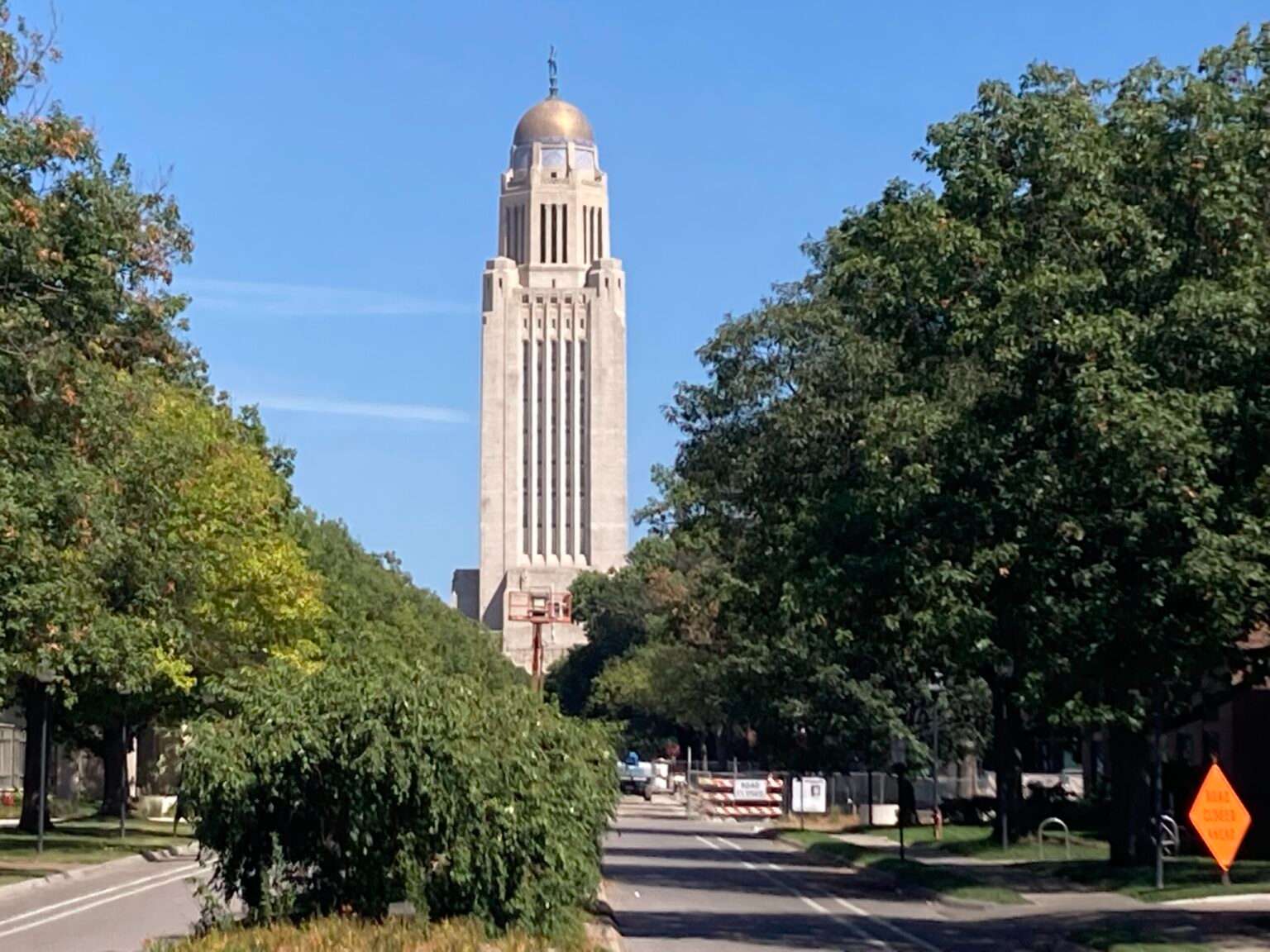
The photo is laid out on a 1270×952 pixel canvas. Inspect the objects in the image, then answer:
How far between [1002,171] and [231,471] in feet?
78.1

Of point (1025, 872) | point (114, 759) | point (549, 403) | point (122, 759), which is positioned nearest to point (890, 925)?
point (1025, 872)

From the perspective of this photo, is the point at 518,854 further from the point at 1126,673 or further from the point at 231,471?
the point at 231,471

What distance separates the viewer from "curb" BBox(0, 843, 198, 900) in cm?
3259

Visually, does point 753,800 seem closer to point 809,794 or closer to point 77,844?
point 809,794

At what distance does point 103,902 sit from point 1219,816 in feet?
50.8

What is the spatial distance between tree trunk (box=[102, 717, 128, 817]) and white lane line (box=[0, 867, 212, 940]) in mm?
14722

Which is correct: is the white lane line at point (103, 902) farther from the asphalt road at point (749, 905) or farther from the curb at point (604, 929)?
the asphalt road at point (749, 905)

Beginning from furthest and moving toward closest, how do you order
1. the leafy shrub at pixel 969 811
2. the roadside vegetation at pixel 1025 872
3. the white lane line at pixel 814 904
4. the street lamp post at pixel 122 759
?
the leafy shrub at pixel 969 811
the street lamp post at pixel 122 759
the roadside vegetation at pixel 1025 872
the white lane line at pixel 814 904

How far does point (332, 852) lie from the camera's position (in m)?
18.7

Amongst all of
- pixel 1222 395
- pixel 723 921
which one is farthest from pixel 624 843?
pixel 1222 395

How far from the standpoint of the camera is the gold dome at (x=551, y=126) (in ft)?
592

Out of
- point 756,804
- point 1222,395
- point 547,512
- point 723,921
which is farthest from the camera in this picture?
point 547,512

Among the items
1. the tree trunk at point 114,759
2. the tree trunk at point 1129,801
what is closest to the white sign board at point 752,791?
the tree trunk at point 114,759

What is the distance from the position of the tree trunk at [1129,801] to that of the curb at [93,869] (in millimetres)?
14168
